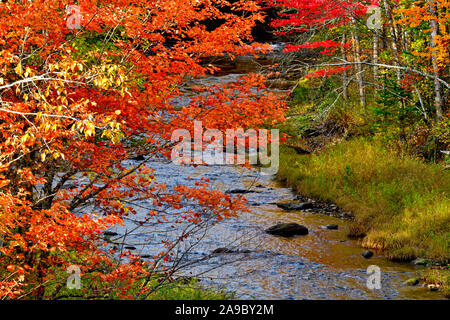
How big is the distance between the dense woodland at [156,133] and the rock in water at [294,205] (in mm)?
736

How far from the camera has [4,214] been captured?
4.80m

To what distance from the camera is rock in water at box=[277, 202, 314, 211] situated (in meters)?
13.4

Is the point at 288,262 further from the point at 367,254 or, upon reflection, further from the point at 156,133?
the point at 156,133

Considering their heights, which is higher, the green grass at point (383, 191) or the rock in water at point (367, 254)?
the green grass at point (383, 191)

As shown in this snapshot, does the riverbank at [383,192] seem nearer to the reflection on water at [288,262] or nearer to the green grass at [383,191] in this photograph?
the green grass at [383,191]

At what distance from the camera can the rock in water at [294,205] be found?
1335 centimetres

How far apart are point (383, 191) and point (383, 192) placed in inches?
1.2

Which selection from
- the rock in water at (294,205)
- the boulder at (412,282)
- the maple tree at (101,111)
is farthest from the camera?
the rock in water at (294,205)

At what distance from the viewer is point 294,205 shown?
13492 millimetres

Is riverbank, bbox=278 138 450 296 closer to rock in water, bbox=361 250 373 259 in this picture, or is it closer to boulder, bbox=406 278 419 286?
boulder, bbox=406 278 419 286

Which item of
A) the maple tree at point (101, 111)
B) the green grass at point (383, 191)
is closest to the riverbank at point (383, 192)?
the green grass at point (383, 191)

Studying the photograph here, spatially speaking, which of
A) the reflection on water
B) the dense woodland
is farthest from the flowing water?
the dense woodland
